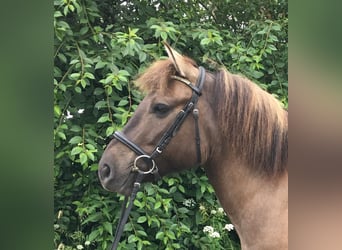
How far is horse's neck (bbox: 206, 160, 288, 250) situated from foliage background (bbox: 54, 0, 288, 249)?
54 centimetres

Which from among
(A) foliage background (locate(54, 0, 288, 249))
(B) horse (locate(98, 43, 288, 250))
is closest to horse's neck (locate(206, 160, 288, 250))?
(B) horse (locate(98, 43, 288, 250))

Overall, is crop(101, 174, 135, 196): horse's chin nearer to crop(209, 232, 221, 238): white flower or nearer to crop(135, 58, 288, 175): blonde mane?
crop(135, 58, 288, 175): blonde mane

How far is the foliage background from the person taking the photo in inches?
73.2

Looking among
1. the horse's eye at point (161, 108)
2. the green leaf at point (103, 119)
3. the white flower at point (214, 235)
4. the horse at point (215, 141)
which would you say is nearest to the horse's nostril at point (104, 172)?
the horse at point (215, 141)

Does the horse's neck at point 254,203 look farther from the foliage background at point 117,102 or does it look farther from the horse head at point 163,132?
the foliage background at point 117,102

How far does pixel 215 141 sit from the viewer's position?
126 centimetres

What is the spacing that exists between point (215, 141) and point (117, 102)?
0.81 m

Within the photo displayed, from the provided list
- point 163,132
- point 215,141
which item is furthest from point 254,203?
point 163,132

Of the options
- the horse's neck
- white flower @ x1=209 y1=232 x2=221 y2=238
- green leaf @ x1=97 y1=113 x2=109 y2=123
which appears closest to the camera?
the horse's neck
